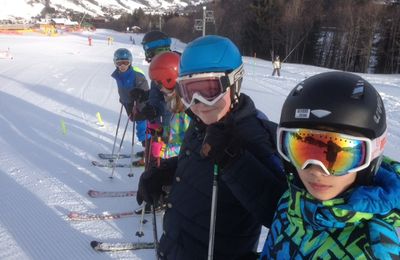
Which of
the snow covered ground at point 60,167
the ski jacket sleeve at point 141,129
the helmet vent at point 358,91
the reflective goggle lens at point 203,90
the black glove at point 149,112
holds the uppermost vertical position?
the helmet vent at point 358,91

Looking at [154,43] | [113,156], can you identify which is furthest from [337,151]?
[113,156]

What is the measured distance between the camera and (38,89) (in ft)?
36.5

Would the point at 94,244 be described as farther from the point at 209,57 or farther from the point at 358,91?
the point at 358,91

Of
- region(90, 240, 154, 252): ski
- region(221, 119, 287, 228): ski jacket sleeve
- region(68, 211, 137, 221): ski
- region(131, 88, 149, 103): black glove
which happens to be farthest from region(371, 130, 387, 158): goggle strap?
region(131, 88, 149, 103): black glove

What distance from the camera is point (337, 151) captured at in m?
1.19

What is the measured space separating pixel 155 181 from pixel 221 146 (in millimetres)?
744

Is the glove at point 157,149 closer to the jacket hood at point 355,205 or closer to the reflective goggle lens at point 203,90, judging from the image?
the reflective goggle lens at point 203,90

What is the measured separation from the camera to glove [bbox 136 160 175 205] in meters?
2.10

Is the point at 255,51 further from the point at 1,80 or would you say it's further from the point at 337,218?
the point at 337,218

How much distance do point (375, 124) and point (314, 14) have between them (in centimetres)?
3867

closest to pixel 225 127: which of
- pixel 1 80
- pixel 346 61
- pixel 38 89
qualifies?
pixel 38 89

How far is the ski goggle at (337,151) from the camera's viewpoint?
120cm

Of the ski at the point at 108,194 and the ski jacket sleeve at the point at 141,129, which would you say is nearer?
the ski at the point at 108,194

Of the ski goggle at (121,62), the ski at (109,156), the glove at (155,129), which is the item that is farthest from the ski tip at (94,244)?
the ski goggle at (121,62)
